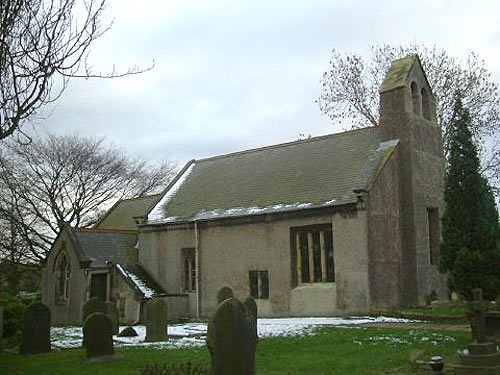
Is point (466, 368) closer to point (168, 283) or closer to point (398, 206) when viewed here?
point (398, 206)

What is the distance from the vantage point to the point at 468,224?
17984 millimetres

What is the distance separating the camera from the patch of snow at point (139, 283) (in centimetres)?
2766

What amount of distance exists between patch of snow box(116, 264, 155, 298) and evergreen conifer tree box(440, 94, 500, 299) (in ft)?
46.8

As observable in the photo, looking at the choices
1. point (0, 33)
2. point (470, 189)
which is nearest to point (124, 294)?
point (470, 189)

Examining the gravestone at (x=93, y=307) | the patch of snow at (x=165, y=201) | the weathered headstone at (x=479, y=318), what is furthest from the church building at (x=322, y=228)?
the weathered headstone at (x=479, y=318)

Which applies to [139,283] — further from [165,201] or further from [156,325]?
[156,325]

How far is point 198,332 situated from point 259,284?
6.01 m

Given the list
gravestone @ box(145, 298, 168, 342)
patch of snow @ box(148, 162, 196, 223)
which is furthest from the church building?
gravestone @ box(145, 298, 168, 342)

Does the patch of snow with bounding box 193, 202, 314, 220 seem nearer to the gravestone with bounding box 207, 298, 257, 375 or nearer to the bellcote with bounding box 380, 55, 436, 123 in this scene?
the bellcote with bounding box 380, 55, 436, 123

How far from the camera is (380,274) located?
23.9m

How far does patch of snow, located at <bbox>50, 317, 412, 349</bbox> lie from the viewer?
17.7m

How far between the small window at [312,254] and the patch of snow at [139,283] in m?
6.99

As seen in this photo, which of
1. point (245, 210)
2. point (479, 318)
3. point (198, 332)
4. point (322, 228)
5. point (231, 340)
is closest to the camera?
point (231, 340)

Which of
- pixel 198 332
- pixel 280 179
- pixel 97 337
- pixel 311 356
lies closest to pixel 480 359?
pixel 311 356
